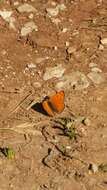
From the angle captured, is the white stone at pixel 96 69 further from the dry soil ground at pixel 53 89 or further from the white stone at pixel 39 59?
the white stone at pixel 39 59

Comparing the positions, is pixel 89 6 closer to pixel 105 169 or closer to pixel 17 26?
pixel 17 26

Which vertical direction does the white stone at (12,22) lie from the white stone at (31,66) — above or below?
above

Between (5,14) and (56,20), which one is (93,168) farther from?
(5,14)

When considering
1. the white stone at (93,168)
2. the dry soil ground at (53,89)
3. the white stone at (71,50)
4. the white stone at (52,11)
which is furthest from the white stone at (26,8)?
the white stone at (93,168)

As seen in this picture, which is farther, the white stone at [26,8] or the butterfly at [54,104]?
the white stone at [26,8]

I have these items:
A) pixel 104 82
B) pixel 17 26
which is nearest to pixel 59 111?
pixel 104 82

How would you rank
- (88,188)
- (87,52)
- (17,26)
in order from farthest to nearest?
1. (17,26)
2. (87,52)
3. (88,188)
